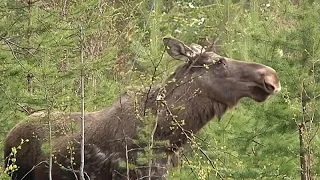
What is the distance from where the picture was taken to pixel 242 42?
11.3 metres

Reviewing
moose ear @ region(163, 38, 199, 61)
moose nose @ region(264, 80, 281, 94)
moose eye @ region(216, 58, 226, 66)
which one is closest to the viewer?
moose ear @ region(163, 38, 199, 61)

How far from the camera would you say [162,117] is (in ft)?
29.1

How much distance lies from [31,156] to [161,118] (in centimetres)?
209

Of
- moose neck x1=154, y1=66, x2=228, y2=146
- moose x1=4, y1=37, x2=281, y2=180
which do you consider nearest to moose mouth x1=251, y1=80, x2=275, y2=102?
moose x1=4, y1=37, x2=281, y2=180

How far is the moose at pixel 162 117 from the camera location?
8609mm

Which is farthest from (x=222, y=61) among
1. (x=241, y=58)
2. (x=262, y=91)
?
(x=241, y=58)

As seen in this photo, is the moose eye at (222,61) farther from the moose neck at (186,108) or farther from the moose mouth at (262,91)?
the moose mouth at (262,91)

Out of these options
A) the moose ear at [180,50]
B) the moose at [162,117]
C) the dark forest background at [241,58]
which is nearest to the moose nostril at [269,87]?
the moose at [162,117]

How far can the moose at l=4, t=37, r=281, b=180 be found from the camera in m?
8.61

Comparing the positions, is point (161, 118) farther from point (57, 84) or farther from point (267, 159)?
point (267, 159)

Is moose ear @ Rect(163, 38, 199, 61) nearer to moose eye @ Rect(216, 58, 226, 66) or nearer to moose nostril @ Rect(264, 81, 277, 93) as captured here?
moose eye @ Rect(216, 58, 226, 66)

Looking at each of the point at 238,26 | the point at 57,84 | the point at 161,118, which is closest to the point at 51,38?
the point at 57,84

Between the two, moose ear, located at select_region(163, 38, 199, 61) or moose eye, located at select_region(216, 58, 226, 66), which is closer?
moose ear, located at select_region(163, 38, 199, 61)

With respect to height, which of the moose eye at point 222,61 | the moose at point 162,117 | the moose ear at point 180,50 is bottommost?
the moose at point 162,117
